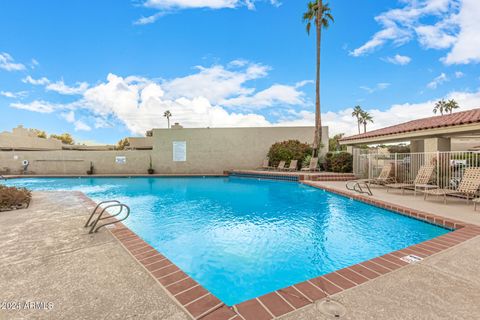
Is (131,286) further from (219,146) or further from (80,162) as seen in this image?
(80,162)

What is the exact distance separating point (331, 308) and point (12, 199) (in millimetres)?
8323

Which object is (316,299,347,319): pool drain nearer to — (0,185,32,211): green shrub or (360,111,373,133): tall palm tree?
(0,185,32,211): green shrub

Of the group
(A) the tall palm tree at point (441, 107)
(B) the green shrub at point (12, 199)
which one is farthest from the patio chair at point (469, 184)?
(A) the tall palm tree at point (441, 107)

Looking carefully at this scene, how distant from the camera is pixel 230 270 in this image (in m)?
3.68

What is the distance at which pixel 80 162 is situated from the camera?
65.0 ft

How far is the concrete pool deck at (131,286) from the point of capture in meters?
1.98

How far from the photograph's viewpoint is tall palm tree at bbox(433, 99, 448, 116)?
43.7m

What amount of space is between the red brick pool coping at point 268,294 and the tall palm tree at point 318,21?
527 inches

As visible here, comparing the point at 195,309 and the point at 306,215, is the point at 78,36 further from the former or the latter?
the point at 195,309

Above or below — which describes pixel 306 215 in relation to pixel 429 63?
below

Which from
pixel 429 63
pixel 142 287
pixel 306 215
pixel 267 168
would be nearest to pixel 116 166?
pixel 267 168

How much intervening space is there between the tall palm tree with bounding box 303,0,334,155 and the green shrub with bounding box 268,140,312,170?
0.88 meters

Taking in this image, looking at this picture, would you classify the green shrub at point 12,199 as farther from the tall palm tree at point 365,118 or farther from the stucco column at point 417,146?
the tall palm tree at point 365,118

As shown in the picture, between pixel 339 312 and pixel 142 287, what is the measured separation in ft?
6.44
